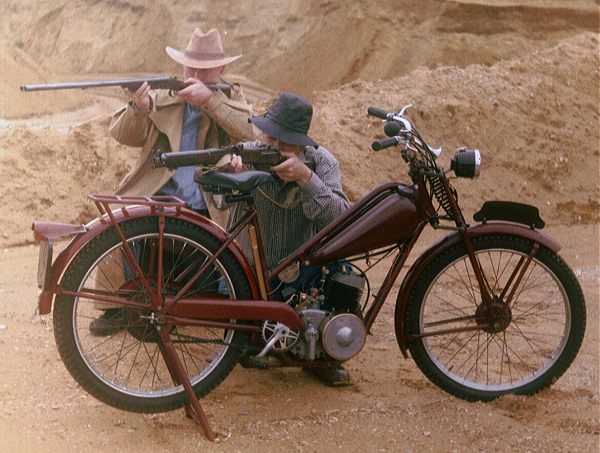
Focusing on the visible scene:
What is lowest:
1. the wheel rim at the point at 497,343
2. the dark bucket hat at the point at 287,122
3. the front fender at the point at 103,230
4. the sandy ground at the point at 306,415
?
the sandy ground at the point at 306,415

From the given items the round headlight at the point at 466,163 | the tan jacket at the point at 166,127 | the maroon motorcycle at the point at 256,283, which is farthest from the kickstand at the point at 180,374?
the round headlight at the point at 466,163

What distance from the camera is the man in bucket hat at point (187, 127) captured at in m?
5.41

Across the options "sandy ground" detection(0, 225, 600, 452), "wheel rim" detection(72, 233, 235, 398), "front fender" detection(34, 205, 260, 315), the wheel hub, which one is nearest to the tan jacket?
"wheel rim" detection(72, 233, 235, 398)

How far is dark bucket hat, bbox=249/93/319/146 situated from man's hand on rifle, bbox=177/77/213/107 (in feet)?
2.17

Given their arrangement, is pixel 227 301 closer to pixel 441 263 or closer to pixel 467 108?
pixel 441 263

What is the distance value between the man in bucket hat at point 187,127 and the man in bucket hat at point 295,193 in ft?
1.82

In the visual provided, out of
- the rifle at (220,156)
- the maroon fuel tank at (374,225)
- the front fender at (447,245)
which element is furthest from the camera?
the front fender at (447,245)

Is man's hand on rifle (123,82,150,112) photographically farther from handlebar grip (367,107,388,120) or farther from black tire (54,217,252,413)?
handlebar grip (367,107,388,120)

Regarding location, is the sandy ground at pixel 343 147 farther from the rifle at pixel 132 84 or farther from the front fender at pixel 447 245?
the rifle at pixel 132 84

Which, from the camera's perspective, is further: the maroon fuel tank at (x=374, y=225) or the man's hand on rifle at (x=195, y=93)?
the man's hand on rifle at (x=195, y=93)

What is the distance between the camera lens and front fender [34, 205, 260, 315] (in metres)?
4.21

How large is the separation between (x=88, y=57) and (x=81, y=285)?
1747 centimetres

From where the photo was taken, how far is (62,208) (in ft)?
28.1

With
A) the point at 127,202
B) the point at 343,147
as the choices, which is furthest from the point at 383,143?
the point at 343,147
